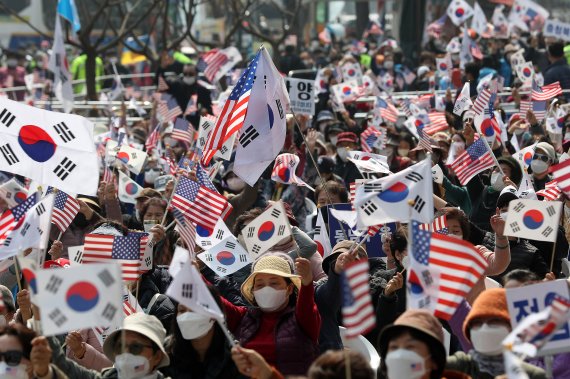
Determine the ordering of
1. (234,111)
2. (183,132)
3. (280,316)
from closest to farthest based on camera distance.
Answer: (280,316) → (234,111) → (183,132)

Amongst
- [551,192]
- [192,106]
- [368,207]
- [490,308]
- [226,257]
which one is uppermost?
[490,308]

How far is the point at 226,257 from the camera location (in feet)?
32.6

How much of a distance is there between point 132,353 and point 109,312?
0.50m

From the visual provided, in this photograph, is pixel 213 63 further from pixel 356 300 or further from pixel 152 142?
pixel 356 300

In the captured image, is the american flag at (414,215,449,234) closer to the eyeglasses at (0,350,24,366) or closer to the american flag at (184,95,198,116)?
the eyeglasses at (0,350,24,366)

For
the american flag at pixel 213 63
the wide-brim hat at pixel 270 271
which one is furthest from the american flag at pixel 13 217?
the american flag at pixel 213 63

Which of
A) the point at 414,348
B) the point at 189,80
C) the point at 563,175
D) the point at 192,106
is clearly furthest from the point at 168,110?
the point at 414,348

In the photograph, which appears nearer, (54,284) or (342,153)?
(54,284)

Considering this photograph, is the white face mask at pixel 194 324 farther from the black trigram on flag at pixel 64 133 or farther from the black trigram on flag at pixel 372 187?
the black trigram on flag at pixel 64 133

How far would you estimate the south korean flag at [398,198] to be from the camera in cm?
805

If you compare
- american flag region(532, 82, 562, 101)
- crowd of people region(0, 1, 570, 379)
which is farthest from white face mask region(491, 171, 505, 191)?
american flag region(532, 82, 562, 101)

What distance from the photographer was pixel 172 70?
80.7 ft

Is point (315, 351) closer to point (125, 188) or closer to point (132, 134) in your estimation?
point (125, 188)

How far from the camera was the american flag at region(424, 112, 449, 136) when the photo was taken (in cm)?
1579
